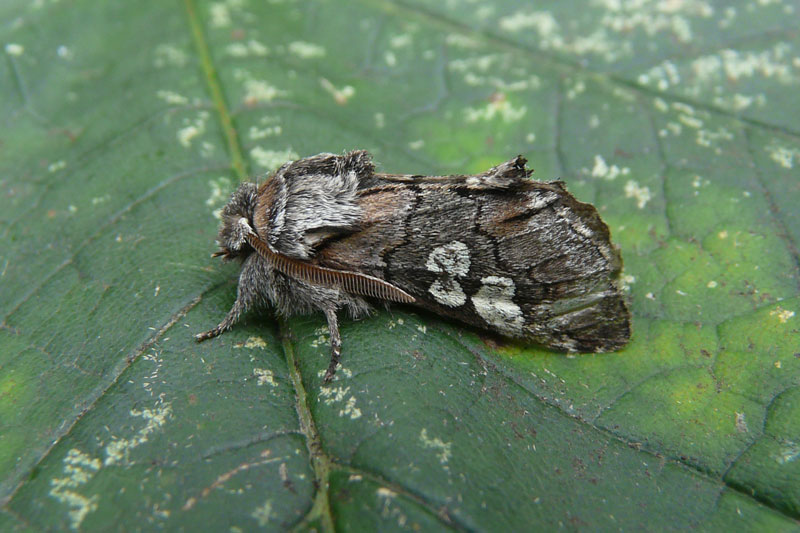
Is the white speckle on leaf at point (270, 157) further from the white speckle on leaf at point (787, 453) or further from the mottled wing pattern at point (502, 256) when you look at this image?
the white speckle on leaf at point (787, 453)

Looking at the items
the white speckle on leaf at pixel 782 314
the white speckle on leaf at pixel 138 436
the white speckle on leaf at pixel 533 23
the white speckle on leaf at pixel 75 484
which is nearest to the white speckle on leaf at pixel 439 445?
the white speckle on leaf at pixel 138 436

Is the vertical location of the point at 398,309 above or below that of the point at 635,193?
below

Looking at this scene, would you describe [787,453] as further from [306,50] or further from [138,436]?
[306,50]

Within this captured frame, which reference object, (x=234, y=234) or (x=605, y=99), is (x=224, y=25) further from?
(x=605, y=99)

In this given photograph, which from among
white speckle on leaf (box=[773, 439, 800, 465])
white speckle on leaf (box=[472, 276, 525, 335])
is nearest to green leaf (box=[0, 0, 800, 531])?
white speckle on leaf (box=[773, 439, 800, 465])

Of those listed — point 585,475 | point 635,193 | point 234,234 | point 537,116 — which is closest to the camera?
point 585,475

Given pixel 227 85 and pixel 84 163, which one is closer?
pixel 84 163

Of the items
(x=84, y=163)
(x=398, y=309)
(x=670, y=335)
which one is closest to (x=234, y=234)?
(x=398, y=309)
